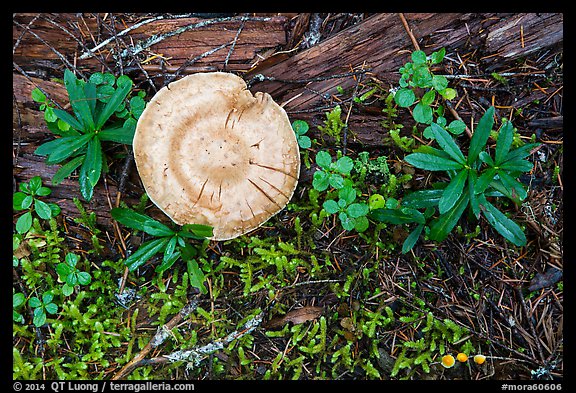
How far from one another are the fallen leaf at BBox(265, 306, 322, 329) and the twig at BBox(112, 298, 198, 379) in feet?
1.93

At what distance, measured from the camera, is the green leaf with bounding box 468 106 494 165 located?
10.9 ft

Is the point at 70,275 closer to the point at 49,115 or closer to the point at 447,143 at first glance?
the point at 49,115

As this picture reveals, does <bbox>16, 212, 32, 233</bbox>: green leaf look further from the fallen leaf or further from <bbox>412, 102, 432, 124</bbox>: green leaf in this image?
<bbox>412, 102, 432, 124</bbox>: green leaf

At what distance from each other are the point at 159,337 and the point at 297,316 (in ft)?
3.32

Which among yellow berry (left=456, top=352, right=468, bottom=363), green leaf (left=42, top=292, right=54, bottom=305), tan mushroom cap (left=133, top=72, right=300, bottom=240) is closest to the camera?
tan mushroom cap (left=133, top=72, right=300, bottom=240)

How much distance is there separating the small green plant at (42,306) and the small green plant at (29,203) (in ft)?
1.63

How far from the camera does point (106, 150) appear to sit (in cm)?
364

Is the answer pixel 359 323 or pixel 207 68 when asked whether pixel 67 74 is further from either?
pixel 359 323

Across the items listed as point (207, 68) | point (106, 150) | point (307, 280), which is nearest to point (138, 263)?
point (106, 150)

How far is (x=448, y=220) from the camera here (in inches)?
133

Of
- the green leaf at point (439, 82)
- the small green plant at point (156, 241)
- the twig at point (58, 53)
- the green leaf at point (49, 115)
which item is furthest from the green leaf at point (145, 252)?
the green leaf at point (439, 82)

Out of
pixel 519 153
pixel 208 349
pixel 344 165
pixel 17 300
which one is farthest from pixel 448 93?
pixel 17 300

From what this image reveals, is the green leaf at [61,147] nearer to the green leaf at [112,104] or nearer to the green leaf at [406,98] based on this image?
the green leaf at [112,104]

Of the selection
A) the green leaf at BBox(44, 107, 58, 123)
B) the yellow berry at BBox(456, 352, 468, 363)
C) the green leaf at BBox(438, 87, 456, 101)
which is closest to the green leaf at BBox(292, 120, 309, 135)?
the green leaf at BBox(438, 87, 456, 101)
